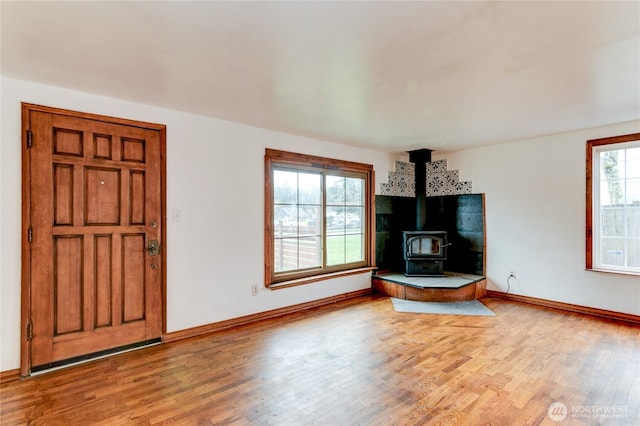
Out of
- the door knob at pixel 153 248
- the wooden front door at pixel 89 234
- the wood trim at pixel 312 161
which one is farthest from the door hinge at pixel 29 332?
the wood trim at pixel 312 161

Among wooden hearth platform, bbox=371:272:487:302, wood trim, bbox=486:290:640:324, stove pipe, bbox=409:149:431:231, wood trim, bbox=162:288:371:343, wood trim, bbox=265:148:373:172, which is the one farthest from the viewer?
stove pipe, bbox=409:149:431:231

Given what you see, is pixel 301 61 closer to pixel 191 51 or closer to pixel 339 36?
pixel 339 36

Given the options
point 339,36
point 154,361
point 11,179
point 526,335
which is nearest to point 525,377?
point 526,335

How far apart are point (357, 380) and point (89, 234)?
251 cm

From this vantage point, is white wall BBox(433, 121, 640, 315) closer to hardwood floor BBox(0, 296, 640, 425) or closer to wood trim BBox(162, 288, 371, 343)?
hardwood floor BBox(0, 296, 640, 425)

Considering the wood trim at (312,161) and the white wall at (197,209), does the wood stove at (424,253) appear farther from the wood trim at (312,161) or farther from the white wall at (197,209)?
the white wall at (197,209)

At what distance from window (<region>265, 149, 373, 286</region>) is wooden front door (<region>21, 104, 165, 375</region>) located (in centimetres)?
130

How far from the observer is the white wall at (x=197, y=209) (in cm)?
237

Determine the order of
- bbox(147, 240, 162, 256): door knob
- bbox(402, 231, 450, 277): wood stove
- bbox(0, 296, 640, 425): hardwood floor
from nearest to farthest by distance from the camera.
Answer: bbox(0, 296, 640, 425): hardwood floor, bbox(147, 240, 162, 256): door knob, bbox(402, 231, 450, 277): wood stove

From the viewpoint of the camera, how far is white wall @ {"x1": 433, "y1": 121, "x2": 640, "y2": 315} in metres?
3.79

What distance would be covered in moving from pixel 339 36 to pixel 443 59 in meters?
0.76

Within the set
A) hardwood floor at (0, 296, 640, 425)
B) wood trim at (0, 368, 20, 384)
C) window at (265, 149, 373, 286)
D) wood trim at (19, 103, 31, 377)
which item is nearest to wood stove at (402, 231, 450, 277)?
window at (265, 149, 373, 286)

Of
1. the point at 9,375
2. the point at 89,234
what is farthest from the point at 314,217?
the point at 9,375

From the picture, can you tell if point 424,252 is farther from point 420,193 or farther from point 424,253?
point 420,193
